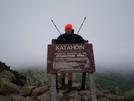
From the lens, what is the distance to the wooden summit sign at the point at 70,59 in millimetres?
4699

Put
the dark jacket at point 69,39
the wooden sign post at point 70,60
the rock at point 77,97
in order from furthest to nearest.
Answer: the dark jacket at point 69,39, the rock at point 77,97, the wooden sign post at point 70,60

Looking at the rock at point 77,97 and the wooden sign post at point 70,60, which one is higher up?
the wooden sign post at point 70,60

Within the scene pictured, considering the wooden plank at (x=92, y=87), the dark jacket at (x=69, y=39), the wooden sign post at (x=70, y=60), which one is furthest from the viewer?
the dark jacket at (x=69, y=39)

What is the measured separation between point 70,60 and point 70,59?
2.0 inches

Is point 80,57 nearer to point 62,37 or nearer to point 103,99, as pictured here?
point 62,37

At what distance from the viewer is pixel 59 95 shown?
5.78m

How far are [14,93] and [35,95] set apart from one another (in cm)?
205

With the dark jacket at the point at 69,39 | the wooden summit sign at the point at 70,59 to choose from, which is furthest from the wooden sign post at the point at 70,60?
the dark jacket at the point at 69,39

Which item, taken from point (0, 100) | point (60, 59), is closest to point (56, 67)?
point (60, 59)

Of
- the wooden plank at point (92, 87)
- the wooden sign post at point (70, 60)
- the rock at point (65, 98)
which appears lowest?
the rock at point (65, 98)

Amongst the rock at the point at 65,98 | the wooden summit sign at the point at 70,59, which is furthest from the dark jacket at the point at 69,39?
the rock at the point at 65,98

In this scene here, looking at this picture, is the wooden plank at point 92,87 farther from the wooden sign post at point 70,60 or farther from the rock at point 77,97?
the rock at point 77,97

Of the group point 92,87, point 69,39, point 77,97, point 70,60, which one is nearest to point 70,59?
point 70,60

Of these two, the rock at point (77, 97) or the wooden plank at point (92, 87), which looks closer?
the wooden plank at point (92, 87)
